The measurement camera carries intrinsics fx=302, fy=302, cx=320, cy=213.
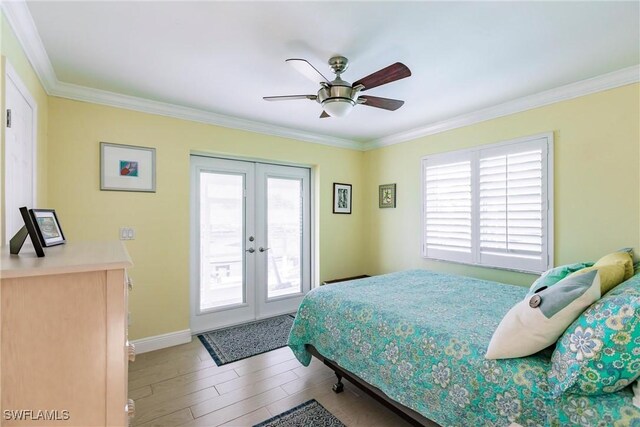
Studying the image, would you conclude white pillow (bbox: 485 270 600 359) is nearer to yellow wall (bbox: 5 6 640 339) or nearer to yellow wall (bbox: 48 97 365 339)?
yellow wall (bbox: 5 6 640 339)

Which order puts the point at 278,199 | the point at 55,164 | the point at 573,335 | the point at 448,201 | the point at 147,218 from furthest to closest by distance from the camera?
the point at 278,199 → the point at 448,201 → the point at 147,218 → the point at 55,164 → the point at 573,335

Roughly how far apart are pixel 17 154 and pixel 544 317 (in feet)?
9.61

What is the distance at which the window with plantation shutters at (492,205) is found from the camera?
2836 mm

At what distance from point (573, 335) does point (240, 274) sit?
332 cm

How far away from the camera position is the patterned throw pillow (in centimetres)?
107

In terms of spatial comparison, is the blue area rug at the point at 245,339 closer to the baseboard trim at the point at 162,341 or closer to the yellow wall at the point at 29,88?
the baseboard trim at the point at 162,341

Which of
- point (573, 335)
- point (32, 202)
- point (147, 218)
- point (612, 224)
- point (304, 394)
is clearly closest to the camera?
point (573, 335)

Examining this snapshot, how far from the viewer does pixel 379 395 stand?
186 centimetres

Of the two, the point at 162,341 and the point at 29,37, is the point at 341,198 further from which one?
the point at 29,37

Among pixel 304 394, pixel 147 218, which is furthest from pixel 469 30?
pixel 147 218

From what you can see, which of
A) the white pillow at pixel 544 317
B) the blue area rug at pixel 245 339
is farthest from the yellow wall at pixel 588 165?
the blue area rug at pixel 245 339

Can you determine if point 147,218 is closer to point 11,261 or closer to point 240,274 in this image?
point 240,274

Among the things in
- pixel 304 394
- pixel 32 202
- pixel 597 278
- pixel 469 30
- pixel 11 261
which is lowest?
pixel 304 394

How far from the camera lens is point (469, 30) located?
6.01 ft
